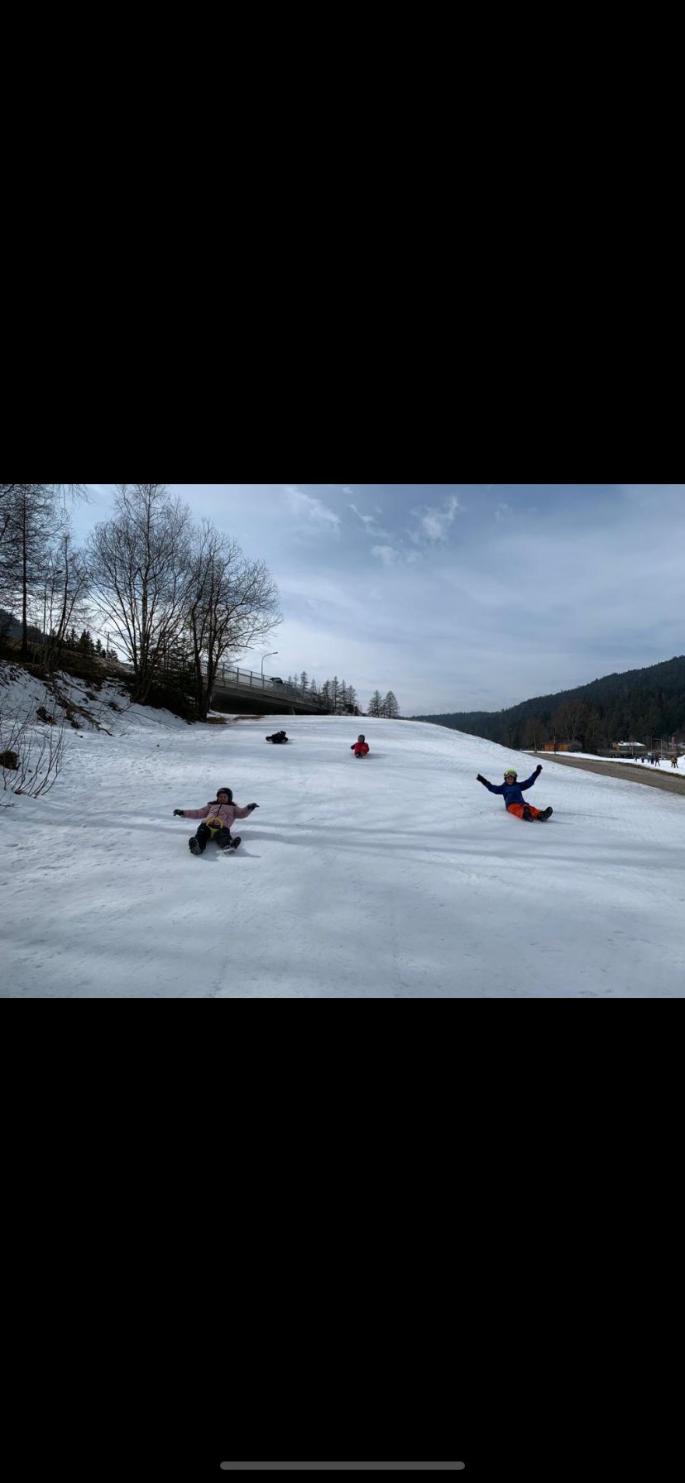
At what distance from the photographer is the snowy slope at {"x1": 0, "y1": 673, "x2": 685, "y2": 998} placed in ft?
6.55

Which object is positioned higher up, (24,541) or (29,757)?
(24,541)

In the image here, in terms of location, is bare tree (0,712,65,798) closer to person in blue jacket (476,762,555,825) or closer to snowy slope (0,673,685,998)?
snowy slope (0,673,685,998)

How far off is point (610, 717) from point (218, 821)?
209 feet

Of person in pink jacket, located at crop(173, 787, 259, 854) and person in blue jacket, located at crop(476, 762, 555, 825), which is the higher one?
person in blue jacket, located at crop(476, 762, 555, 825)

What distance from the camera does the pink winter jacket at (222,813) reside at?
4.25 metres

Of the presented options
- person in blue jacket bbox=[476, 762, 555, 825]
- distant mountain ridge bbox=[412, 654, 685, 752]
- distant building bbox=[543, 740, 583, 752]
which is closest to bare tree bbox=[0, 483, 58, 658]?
person in blue jacket bbox=[476, 762, 555, 825]

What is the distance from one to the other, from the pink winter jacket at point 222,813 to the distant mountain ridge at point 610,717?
35.9 m

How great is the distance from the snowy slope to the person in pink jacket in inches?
4.7

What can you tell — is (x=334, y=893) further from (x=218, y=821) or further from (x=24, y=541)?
(x=24, y=541)

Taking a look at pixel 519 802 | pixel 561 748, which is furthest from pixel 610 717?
pixel 519 802

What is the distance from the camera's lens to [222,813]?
4.33 m

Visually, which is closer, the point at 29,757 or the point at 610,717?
the point at 29,757

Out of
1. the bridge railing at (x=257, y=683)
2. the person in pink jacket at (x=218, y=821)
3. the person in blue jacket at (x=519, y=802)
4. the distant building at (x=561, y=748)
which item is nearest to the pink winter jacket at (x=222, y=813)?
the person in pink jacket at (x=218, y=821)
